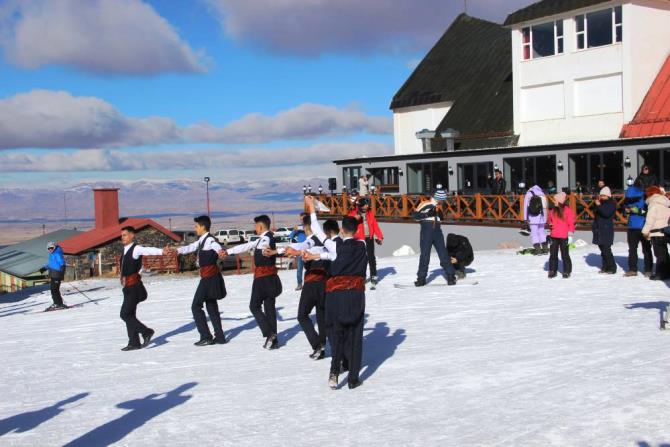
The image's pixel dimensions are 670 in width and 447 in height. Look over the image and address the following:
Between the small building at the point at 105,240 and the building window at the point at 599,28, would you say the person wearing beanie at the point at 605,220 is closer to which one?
the building window at the point at 599,28

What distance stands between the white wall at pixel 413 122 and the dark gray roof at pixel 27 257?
1061 inches

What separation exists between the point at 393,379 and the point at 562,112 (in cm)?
2434

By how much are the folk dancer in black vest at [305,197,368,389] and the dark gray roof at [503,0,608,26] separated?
23.6 m

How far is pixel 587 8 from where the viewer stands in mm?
28734

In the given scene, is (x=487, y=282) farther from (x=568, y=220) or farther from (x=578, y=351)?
(x=578, y=351)

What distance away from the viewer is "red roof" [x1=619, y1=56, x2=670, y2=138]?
26.8 metres

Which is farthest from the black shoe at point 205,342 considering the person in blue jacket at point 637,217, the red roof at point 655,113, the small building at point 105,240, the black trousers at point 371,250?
the small building at point 105,240

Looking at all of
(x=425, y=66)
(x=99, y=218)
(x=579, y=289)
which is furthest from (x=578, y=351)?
(x=99, y=218)

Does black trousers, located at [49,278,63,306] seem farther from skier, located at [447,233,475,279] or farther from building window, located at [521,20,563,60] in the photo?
building window, located at [521,20,563,60]

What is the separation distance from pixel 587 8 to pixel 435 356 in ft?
75.8

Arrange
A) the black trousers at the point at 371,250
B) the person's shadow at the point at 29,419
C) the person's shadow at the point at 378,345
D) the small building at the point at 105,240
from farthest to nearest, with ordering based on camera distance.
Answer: the small building at the point at 105,240
the black trousers at the point at 371,250
the person's shadow at the point at 378,345
the person's shadow at the point at 29,419

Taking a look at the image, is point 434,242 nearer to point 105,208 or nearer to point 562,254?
point 562,254

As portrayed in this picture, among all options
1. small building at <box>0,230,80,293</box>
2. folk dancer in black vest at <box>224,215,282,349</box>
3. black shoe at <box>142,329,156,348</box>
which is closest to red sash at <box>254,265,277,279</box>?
folk dancer in black vest at <box>224,215,282,349</box>

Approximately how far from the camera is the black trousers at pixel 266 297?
32.7 ft
